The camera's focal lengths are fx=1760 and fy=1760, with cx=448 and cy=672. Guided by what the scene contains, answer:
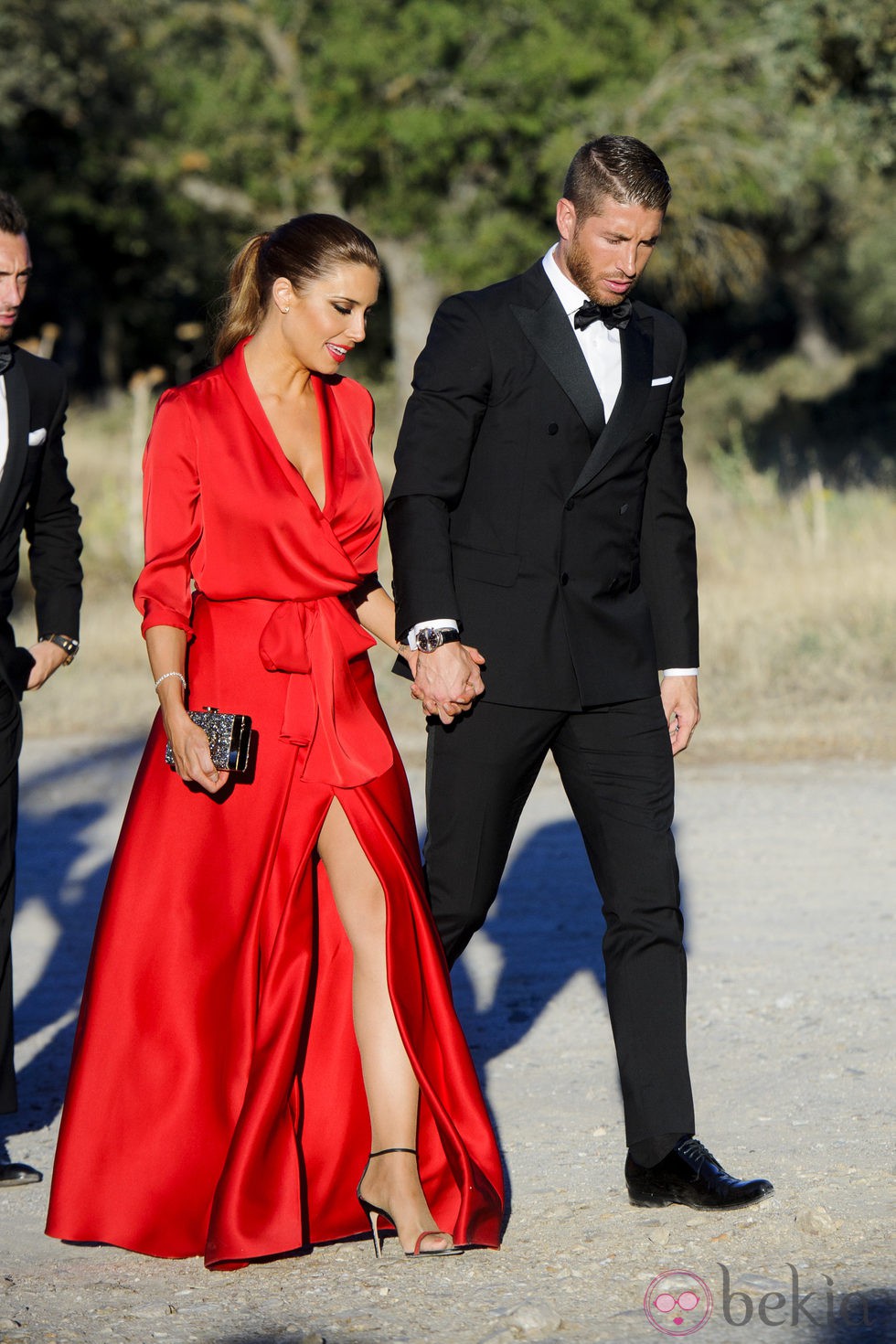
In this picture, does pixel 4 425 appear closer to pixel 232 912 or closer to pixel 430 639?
pixel 430 639

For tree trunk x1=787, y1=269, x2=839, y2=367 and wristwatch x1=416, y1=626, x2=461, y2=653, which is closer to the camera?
wristwatch x1=416, y1=626, x2=461, y2=653

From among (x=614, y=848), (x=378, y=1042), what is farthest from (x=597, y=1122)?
(x=378, y=1042)

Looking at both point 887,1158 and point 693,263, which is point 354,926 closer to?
point 887,1158

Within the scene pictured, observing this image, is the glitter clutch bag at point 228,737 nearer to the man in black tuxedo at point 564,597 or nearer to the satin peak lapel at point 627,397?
the man in black tuxedo at point 564,597

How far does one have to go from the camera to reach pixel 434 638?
147 inches

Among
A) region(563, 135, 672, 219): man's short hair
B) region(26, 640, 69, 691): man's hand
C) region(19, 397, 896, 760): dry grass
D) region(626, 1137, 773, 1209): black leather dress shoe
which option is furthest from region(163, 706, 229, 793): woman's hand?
region(19, 397, 896, 760): dry grass

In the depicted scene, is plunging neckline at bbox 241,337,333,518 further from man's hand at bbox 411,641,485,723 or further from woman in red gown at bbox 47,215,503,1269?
man's hand at bbox 411,641,485,723

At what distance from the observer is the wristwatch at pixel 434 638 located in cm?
372

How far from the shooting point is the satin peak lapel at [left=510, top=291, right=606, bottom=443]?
3.83m

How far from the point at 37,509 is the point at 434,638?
4.64ft

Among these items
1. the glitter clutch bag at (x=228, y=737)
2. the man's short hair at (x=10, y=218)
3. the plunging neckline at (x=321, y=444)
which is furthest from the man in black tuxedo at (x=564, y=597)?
the man's short hair at (x=10, y=218)

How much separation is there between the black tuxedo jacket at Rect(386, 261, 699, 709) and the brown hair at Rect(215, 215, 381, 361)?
0.29m

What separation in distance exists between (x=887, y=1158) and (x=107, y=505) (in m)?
14.7

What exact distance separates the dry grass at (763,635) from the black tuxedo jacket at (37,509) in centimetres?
587
